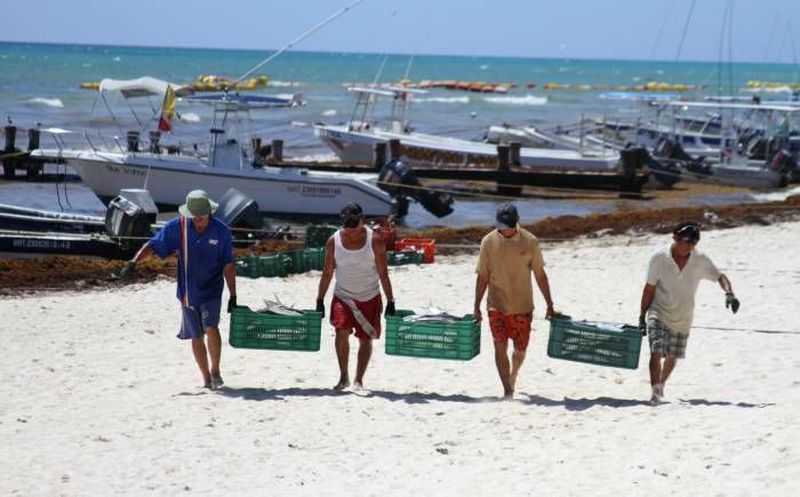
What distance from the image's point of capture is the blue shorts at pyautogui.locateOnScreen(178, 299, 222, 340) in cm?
933

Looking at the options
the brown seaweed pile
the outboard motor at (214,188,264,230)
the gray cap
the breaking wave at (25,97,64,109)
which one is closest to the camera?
the gray cap

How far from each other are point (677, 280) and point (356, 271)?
2254mm

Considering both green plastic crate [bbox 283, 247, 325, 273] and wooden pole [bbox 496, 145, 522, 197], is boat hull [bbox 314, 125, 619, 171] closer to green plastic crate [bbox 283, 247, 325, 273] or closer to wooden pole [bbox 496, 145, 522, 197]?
wooden pole [bbox 496, 145, 522, 197]

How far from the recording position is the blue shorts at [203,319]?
9328 mm

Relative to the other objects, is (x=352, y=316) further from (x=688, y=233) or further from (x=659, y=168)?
(x=659, y=168)

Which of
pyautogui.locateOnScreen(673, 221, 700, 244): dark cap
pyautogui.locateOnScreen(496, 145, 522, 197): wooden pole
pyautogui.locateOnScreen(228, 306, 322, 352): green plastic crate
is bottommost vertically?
pyautogui.locateOnScreen(228, 306, 322, 352): green plastic crate

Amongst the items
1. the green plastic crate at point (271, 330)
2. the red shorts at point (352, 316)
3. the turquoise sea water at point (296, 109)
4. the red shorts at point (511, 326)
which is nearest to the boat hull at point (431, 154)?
the turquoise sea water at point (296, 109)

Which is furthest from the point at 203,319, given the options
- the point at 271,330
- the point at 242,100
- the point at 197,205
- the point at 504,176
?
the point at 504,176

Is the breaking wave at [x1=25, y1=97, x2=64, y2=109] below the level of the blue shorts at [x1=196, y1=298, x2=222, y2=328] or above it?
above

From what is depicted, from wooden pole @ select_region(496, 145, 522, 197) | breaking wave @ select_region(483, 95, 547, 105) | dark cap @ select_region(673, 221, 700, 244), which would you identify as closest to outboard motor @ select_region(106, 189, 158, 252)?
dark cap @ select_region(673, 221, 700, 244)

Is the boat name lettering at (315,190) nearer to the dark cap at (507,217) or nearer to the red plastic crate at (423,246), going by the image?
the red plastic crate at (423,246)

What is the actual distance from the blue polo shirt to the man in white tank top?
747mm

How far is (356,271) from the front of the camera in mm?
9266

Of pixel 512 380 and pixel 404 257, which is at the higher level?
pixel 404 257
